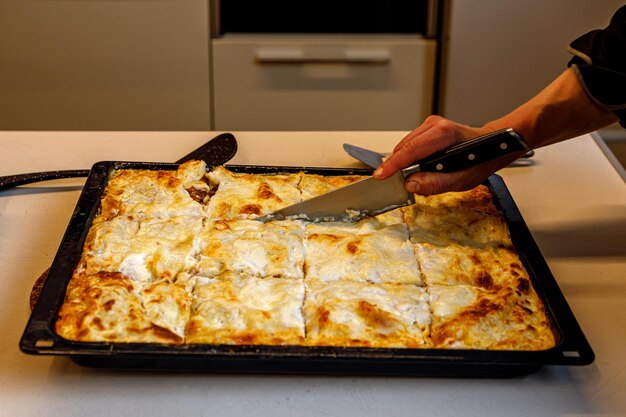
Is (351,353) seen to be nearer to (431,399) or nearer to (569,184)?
(431,399)

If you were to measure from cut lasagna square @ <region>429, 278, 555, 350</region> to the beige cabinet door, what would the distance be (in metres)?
1.95

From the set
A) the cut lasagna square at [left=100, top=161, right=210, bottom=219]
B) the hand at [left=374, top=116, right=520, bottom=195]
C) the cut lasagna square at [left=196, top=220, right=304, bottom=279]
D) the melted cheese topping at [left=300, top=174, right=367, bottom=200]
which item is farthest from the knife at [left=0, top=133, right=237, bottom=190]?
the hand at [left=374, top=116, right=520, bottom=195]

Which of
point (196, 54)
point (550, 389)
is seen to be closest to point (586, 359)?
point (550, 389)

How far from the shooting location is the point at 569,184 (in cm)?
208

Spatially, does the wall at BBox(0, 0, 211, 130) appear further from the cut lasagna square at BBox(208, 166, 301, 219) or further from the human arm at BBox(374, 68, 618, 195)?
the human arm at BBox(374, 68, 618, 195)

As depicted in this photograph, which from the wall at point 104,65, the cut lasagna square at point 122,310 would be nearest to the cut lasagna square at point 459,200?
the cut lasagna square at point 122,310

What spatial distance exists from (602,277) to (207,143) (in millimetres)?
1099

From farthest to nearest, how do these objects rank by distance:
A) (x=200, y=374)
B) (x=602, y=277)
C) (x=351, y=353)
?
(x=602, y=277) → (x=200, y=374) → (x=351, y=353)

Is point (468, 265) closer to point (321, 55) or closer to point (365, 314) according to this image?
point (365, 314)

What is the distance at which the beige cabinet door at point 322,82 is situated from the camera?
127 inches

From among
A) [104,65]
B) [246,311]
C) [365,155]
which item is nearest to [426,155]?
[365,155]

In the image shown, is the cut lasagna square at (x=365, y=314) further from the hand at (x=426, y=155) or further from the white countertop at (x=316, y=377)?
the hand at (x=426, y=155)

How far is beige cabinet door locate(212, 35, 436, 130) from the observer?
3238mm

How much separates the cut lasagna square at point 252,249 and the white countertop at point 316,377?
9.5 inches
